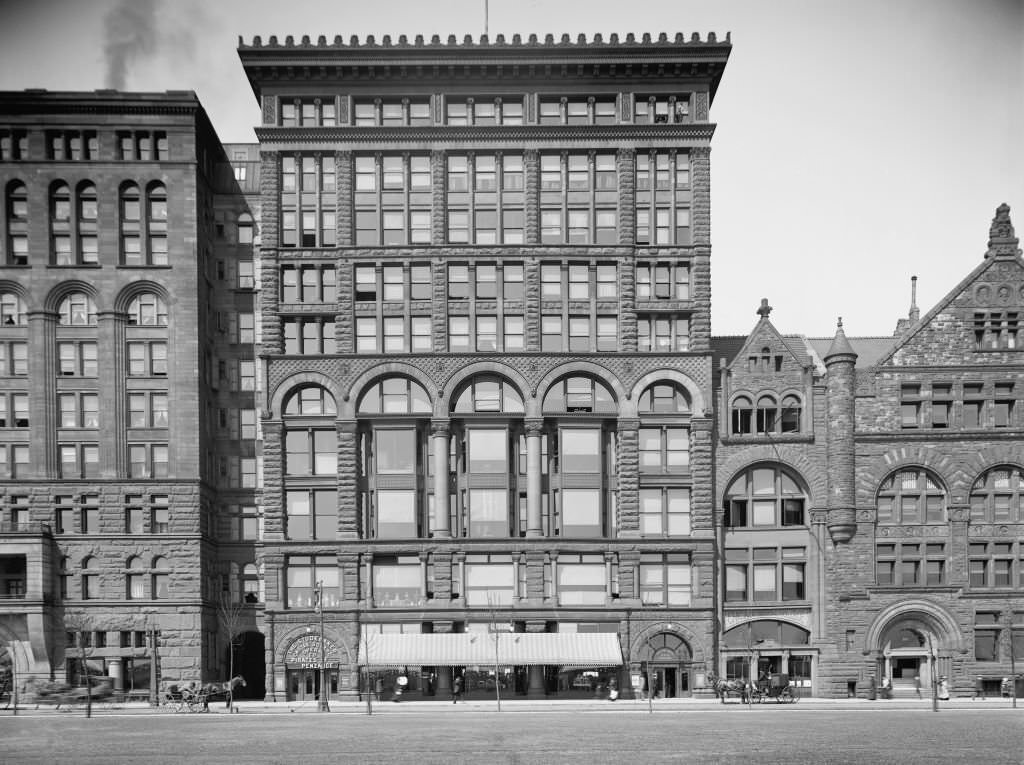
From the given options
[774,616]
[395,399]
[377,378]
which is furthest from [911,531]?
[377,378]

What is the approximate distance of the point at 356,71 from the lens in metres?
80.4

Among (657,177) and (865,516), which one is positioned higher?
(657,177)

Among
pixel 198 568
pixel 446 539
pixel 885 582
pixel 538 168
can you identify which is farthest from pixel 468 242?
pixel 885 582

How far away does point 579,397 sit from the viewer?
264ft

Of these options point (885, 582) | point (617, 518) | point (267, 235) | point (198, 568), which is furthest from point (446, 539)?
point (885, 582)

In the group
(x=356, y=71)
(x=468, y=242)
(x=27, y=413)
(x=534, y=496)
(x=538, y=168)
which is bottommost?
(x=534, y=496)

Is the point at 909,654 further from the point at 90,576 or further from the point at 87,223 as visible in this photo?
the point at 87,223

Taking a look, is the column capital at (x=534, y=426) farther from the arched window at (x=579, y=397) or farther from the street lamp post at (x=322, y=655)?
the street lamp post at (x=322, y=655)

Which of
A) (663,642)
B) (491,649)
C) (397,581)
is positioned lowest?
(491,649)

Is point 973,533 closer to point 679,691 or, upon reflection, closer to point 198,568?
point 679,691

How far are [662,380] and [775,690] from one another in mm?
20782

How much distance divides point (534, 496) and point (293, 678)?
63.3 feet

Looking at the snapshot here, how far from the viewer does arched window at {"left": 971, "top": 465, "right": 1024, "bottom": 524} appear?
7900 cm

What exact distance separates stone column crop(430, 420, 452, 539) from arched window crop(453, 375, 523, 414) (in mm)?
2150
